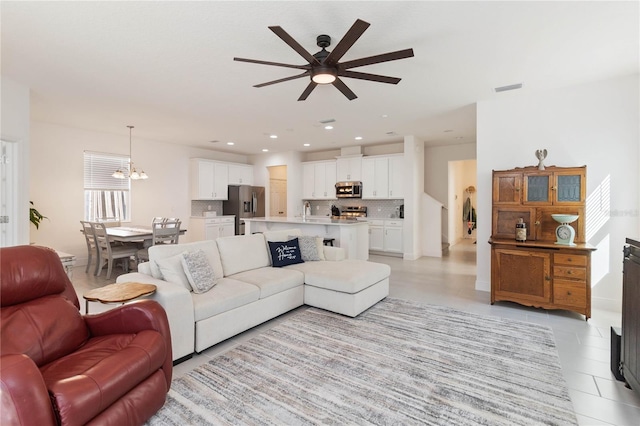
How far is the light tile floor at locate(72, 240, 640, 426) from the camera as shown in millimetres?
2076

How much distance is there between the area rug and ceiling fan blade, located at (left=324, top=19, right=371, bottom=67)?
249cm

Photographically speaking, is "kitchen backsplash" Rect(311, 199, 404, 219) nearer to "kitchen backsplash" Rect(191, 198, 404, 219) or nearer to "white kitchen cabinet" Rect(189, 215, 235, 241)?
"kitchen backsplash" Rect(191, 198, 404, 219)

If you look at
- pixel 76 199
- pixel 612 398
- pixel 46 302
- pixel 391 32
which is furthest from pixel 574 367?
pixel 76 199

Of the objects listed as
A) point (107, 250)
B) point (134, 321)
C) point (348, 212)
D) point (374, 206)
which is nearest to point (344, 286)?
point (134, 321)

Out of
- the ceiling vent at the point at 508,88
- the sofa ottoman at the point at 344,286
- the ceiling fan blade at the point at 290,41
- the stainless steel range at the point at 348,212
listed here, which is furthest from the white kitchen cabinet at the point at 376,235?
the ceiling fan blade at the point at 290,41

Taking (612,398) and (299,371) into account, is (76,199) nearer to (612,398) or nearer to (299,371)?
(299,371)

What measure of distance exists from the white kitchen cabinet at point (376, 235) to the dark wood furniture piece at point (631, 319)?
18.3 feet

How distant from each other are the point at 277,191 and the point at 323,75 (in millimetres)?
7657

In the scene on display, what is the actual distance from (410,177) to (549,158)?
321 centimetres

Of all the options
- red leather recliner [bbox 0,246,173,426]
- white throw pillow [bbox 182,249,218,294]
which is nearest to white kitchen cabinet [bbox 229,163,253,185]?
white throw pillow [bbox 182,249,218,294]

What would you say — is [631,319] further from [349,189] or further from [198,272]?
[349,189]

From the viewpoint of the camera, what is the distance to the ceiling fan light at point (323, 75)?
8.91 ft

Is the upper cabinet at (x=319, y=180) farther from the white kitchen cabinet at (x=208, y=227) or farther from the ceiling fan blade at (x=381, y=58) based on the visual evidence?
the ceiling fan blade at (x=381, y=58)

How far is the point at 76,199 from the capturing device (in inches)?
253
